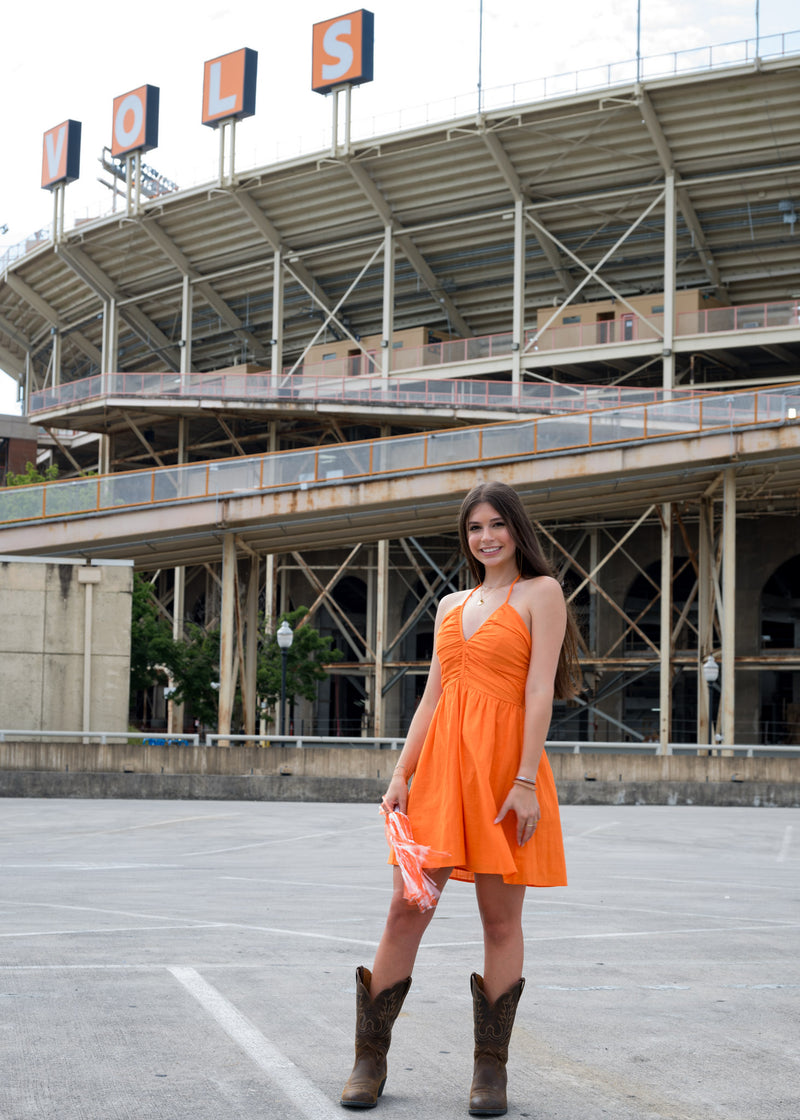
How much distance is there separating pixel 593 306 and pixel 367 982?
41.7 metres

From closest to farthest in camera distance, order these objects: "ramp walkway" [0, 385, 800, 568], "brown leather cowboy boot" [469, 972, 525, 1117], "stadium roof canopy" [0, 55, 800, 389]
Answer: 1. "brown leather cowboy boot" [469, 972, 525, 1117]
2. "ramp walkway" [0, 385, 800, 568]
3. "stadium roof canopy" [0, 55, 800, 389]

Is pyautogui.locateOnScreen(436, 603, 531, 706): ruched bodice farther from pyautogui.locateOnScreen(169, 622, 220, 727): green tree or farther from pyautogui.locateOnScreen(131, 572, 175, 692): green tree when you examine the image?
pyautogui.locateOnScreen(169, 622, 220, 727): green tree

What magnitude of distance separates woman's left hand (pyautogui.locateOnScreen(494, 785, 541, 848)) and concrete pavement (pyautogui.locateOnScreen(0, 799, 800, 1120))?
0.79 m

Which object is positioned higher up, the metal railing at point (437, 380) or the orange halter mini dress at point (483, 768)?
the metal railing at point (437, 380)

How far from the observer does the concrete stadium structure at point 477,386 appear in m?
29.3

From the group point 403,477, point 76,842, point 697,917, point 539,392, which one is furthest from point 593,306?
point 697,917

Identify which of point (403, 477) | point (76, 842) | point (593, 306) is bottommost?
point (76, 842)

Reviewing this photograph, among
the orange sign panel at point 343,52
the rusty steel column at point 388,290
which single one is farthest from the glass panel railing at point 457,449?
the orange sign panel at point 343,52

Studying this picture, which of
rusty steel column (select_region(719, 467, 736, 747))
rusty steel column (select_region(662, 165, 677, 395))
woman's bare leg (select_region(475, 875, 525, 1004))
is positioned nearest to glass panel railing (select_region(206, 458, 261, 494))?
rusty steel column (select_region(719, 467, 736, 747))

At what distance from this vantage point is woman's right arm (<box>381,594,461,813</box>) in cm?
395

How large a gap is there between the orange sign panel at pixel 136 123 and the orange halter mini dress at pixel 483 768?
49.8 meters

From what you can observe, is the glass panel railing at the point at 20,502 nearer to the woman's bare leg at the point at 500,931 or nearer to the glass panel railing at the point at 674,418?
the glass panel railing at the point at 674,418

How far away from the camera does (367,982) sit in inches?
153

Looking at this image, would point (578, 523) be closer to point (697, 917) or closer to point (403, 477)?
point (403, 477)
